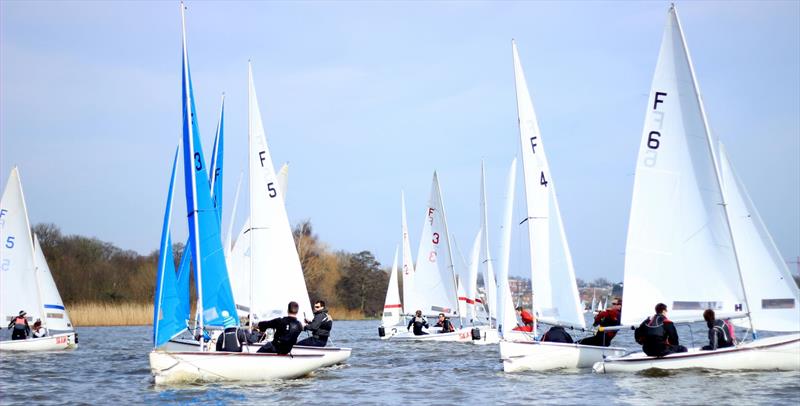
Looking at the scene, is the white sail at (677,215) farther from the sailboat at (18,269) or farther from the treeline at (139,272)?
the treeline at (139,272)

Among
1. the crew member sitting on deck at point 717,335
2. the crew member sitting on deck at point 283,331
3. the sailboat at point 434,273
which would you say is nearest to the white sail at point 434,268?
the sailboat at point 434,273

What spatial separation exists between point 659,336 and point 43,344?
61.7 feet

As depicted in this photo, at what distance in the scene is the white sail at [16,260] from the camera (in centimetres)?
2856

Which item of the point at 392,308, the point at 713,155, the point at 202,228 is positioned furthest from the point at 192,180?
the point at 392,308

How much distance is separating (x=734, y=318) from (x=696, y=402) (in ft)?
12.5

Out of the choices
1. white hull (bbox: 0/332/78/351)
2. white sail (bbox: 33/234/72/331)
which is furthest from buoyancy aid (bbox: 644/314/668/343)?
white sail (bbox: 33/234/72/331)

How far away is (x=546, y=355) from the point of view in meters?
18.2

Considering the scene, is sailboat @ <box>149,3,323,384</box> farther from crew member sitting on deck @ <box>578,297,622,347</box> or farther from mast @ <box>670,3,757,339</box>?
mast @ <box>670,3,757,339</box>

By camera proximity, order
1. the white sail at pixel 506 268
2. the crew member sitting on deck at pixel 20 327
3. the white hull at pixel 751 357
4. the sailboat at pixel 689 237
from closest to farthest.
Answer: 1. the white hull at pixel 751 357
2. the sailboat at pixel 689 237
3. the white sail at pixel 506 268
4. the crew member sitting on deck at pixel 20 327

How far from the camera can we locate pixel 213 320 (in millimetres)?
17422

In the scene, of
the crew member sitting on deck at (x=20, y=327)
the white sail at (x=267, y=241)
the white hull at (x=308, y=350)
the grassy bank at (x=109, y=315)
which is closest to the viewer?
the white hull at (x=308, y=350)

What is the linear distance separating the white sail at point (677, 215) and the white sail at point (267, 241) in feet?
25.7

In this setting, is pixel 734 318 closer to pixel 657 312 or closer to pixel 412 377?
pixel 657 312

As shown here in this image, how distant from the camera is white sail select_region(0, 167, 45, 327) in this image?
93.7 feet
